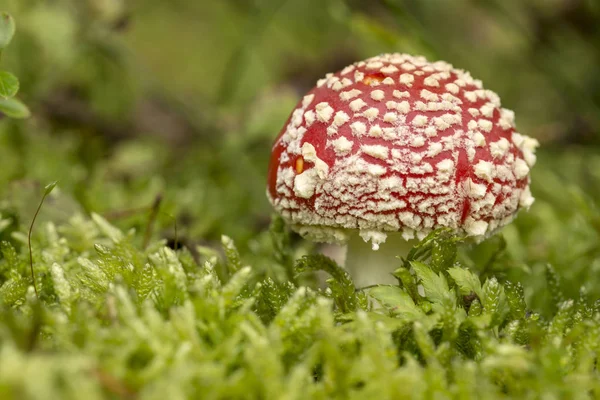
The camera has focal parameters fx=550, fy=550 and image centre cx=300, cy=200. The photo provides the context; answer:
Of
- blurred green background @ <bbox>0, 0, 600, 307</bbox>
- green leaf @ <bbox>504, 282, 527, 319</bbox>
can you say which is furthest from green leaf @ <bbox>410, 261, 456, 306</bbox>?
A: blurred green background @ <bbox>0, 0, 600, 307</bbox>

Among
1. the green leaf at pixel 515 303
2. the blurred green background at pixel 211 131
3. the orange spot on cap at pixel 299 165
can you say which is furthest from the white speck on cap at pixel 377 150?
the blurred green background at pixel 211 131

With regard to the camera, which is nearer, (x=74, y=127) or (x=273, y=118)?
(x=273, y=118)

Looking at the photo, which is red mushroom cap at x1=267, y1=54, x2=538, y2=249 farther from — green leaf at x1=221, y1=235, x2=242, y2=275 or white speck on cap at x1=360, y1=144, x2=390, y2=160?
green leaf at x1=221, y1=235, x2=242, y2=275

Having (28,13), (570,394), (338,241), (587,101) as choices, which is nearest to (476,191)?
(338,241)

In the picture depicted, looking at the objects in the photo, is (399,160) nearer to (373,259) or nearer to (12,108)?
(373,259)

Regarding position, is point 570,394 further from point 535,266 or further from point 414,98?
point 535,266

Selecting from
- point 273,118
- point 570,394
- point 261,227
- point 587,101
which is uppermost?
point 587,101

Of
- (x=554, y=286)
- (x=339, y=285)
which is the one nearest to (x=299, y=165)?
(x=339, y=285)

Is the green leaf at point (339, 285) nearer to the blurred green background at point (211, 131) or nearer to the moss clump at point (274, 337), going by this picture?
the moss clump at point (274, 337)
